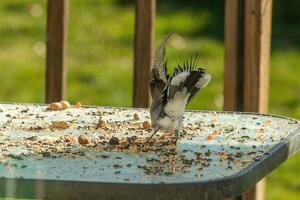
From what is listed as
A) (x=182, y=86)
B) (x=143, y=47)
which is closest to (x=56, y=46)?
(x=143, y=47)

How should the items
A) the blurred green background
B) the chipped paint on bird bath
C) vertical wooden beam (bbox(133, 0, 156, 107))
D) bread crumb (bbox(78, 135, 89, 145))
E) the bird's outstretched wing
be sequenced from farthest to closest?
the blurred green background < vertical wooden beam (bbox(133, 0, 156, 107)) < the bird's outstretched wing < bread crumb (bbox(78, 135, 89, 145)) < the chipped paint on bird bath

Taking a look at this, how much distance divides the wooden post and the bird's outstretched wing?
77cm

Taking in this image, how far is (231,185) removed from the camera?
216 cm

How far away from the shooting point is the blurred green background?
19.5 ft

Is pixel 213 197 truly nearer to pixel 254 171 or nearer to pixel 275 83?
pixel 254 171

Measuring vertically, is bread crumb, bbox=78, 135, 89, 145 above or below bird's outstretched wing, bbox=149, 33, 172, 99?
below

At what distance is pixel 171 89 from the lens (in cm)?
262

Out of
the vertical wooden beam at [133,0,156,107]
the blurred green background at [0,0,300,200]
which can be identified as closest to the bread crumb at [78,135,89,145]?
the vertical wooden beam at [133,0,156,107]

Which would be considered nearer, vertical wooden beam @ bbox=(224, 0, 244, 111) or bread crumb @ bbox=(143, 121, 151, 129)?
bread crumb @ bbox=(143, 121, 151, 129)

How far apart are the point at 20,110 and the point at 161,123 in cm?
73

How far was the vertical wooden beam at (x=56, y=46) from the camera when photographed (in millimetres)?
3748

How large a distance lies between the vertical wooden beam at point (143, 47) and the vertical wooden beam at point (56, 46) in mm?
282

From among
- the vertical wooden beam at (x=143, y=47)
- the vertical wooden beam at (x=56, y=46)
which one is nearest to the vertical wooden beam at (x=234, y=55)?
the vertical wooden beam at (x=143, y=47)

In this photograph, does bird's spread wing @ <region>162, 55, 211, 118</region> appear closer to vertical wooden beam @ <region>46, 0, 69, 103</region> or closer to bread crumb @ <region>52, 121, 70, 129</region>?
bread crumb @ <region>52, 121, 70, 129</region>
